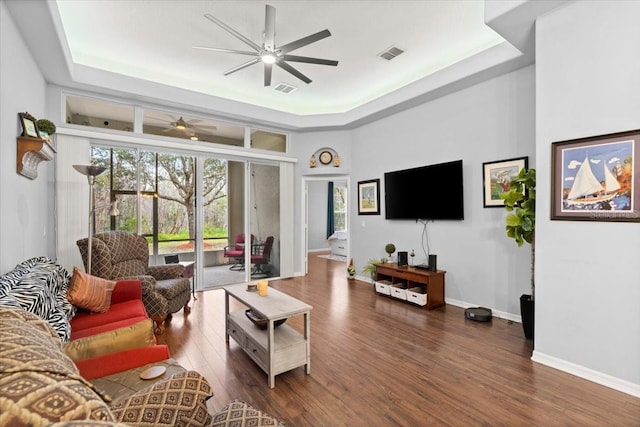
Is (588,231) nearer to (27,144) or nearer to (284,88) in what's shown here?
(284,88)

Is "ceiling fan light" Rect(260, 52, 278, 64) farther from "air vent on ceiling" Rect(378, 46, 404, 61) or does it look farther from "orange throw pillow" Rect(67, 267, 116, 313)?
"orange throw pillow" Rect(67, 267, 116, 313)

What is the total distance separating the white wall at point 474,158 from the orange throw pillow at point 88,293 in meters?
4.25

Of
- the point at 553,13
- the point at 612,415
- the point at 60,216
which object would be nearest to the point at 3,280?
the point at 60,216

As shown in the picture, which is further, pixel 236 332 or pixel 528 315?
pixel 528 315

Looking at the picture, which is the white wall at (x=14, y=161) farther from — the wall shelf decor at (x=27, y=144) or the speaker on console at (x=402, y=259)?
the speaker on console at (x=402, y=259)

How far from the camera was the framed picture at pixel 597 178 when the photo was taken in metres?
2.31

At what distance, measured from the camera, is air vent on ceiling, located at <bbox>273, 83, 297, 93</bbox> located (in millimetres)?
5059

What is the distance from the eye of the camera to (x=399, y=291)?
15.0 ft

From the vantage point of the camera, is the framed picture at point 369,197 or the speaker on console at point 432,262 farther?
the framed picture at point 369,197

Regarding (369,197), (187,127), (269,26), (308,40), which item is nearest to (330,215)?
(369,197)

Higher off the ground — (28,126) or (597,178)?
(28,126)

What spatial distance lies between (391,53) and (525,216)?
2.66 m

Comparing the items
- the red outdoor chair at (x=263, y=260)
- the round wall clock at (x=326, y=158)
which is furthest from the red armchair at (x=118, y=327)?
the round wall clock at (x=326, y=158)

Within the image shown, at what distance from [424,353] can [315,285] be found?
305 centimetres
